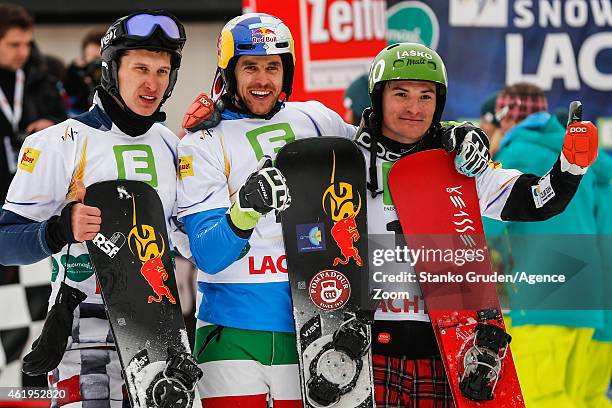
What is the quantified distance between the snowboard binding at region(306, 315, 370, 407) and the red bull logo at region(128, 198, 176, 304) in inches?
27.0

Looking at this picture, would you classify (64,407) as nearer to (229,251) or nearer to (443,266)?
(229,251)

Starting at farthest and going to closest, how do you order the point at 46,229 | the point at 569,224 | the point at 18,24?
the point at 18,24 → the point at 569,224 → the point at 46,229

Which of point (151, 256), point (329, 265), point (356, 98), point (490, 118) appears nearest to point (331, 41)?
point (356, 98)

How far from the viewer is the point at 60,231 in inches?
163

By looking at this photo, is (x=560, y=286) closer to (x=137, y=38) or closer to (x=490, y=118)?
(x=490, y=118)

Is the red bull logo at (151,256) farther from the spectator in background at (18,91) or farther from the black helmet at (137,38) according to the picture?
the spectator in background at (18,91)

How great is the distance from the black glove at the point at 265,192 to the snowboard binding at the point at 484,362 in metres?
1.05

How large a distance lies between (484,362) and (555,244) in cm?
238

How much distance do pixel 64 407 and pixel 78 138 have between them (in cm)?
113

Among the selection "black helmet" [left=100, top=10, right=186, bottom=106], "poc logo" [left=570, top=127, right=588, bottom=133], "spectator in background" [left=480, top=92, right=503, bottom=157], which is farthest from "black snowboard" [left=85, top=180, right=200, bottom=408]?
"spectator in background" [left=480, top=92, right=503, bottom=157]

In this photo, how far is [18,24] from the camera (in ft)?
25.9

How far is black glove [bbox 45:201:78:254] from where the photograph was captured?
4.14 meters

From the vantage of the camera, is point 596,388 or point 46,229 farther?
point 596,388

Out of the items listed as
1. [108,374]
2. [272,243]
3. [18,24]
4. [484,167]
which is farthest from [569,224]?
[18,24]
